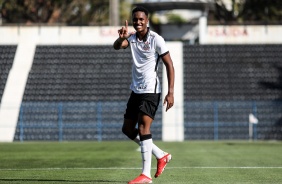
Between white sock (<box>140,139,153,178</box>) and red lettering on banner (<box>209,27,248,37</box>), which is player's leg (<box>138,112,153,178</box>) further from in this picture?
red lettering on banner (<box>209,27,248,37</box>)

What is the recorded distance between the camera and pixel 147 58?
11086mm

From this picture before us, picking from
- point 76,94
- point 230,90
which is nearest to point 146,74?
point 76,94

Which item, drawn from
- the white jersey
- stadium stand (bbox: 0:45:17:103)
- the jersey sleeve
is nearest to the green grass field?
the white jersey

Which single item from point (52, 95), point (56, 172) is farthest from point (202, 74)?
point (56, 172)

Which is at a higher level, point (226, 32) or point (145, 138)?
point (226, 32)

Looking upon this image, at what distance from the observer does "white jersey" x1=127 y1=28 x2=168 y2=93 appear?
11.0 m

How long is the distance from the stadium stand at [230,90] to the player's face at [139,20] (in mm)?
23919

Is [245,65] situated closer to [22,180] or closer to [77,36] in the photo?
[77,36]

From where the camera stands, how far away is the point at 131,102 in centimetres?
1130

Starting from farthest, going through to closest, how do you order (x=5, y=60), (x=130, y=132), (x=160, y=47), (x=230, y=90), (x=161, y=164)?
(x=5, y=60) → (x=230, y=90) → (x=130, y=132) → (x=161, y=164) → (x=160, y=47)

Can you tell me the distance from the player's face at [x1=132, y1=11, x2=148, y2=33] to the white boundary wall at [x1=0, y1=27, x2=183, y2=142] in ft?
78.3

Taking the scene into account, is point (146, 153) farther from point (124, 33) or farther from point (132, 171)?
point (132, 171)

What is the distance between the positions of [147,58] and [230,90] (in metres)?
26.3

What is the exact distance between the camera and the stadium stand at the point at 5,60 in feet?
124
